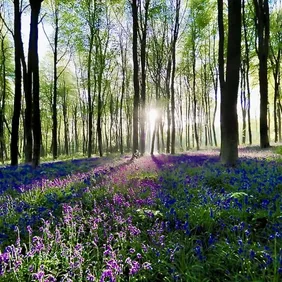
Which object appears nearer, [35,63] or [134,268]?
[134,268]

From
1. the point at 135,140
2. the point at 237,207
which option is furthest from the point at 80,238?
the point at 135,140

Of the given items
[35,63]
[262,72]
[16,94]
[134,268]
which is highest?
[262,72]

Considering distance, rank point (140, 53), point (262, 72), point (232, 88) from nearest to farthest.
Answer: point (232, 88), point (262, 72), point (140, 53)

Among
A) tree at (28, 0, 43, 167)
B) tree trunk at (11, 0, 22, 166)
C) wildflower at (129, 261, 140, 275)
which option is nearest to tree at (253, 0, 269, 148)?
tree at (28, 0, 43, 167)

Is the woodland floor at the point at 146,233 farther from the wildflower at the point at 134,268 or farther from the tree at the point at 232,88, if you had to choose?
the tree at the point at 232,88

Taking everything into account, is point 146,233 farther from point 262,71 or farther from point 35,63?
point 262,71

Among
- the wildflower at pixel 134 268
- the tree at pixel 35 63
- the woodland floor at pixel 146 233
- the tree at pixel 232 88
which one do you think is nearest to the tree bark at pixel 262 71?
the tree at pixel 232 88

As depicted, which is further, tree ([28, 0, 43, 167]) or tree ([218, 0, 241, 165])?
tree ([28, 0, 43, 167])

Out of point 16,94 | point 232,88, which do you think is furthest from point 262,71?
point 16,94

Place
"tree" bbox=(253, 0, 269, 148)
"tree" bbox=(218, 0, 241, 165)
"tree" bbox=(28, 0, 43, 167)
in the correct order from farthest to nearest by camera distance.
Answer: "tree" bbox=(253, 0, 269, 148) → "tree" bbox=(28, 0, 43, 167) → "tree" bbox=(218, 0, 241, 165)

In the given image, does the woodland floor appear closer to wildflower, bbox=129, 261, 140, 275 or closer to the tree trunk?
wildflower, bbox=129, 261, 140, 275

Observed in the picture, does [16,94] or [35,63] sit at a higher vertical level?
[35,63]

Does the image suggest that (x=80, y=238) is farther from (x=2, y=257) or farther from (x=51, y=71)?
(x=51, y=71)

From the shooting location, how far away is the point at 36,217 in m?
4.74
